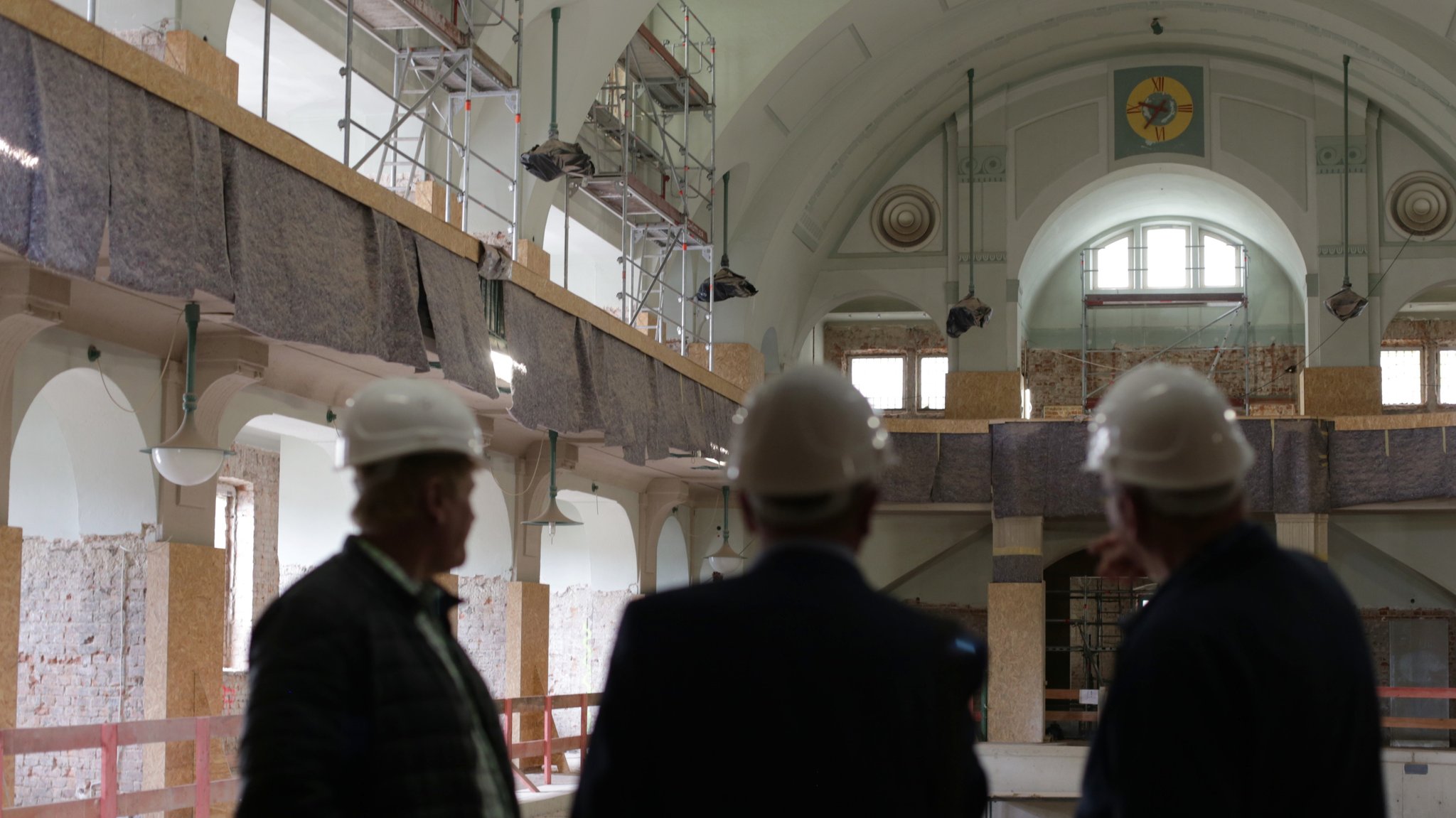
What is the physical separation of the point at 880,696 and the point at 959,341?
864 inches

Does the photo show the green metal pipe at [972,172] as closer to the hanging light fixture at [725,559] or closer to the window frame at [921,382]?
the window frame at [921,382]

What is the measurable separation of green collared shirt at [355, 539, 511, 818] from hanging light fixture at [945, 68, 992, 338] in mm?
19631

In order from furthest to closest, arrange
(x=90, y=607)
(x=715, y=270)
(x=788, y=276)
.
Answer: (x=788, y=276)
(x=715, y=270)
(x=90, y=607)

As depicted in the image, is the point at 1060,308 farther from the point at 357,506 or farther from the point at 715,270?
the point at 357,506

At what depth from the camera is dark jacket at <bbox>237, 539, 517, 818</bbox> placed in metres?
2.50

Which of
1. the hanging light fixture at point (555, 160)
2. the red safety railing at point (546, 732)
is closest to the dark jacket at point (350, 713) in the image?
the red safety railing at point (546, 732)

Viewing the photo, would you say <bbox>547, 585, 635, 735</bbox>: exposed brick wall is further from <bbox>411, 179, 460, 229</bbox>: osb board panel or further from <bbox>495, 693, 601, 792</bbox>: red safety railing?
<bbox>411, 179, 460, 229</bbox>: osb board panel

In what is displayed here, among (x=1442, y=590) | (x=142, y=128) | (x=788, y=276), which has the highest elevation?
(x=788, y=276)

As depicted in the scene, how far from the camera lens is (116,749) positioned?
27.2 feet

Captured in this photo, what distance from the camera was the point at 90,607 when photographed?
10.2 meters

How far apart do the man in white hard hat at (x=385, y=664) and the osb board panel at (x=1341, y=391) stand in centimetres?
2142

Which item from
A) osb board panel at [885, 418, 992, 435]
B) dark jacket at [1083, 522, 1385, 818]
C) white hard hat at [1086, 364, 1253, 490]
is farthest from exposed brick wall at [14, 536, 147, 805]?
osb board panel at [885, 418, 992, 435]

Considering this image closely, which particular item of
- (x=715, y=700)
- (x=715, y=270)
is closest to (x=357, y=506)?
(x=715, y=700)

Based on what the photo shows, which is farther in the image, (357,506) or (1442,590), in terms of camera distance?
(1442,590)
